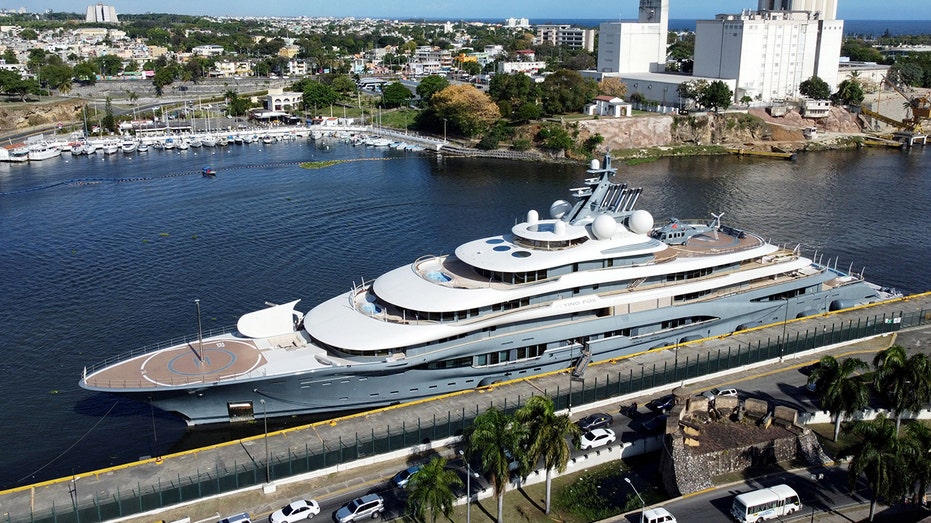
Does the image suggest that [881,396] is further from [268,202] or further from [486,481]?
[268,202]

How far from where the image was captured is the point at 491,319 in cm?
3716

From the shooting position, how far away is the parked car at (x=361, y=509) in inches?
1061

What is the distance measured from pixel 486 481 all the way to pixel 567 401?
702 centimetres

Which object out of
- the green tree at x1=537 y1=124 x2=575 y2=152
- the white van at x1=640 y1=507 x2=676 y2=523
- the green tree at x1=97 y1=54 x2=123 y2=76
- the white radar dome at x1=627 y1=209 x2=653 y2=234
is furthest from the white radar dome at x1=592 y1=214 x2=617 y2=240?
the green tree at x1=97 y1=54 x2=123 y2=76

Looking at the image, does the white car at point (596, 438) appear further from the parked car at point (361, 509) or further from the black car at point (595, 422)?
the parked car at point (361, 509)

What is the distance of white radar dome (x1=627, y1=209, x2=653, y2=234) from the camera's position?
41188 millimetres

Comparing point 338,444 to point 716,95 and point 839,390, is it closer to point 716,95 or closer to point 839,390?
point 839,390

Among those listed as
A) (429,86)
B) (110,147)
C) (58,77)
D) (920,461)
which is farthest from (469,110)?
(920,461)

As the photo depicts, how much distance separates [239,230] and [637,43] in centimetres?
9839

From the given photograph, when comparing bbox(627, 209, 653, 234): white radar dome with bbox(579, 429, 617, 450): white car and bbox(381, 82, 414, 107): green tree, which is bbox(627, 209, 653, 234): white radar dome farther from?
bbox(381, 82, 414, 107): green tree

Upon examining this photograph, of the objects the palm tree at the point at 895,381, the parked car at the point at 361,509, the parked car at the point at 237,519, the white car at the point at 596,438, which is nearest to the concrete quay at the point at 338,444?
the parked car at the point at 237,519

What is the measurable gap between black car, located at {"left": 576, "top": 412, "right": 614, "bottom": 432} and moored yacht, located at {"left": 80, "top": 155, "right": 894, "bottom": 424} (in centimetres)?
422

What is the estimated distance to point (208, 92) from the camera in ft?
553

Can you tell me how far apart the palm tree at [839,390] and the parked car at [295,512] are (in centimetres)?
2096
